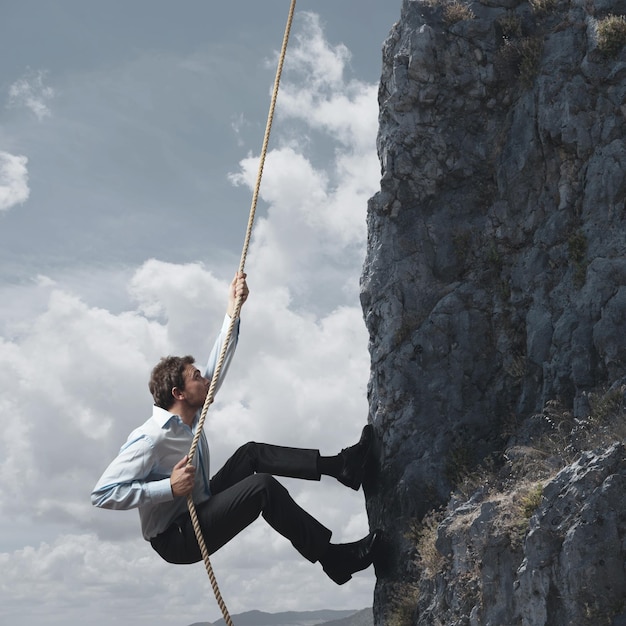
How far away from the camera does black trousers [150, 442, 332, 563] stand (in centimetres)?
826

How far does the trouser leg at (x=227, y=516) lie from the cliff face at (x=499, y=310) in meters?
2.35

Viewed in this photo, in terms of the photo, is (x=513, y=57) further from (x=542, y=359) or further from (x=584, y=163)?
(x=542, y=359)

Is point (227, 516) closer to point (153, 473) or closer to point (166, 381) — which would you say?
point (153, 473)

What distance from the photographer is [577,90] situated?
510 inches

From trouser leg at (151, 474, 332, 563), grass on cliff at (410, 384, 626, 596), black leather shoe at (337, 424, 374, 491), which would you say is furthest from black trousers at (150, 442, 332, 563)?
grass on cliff at (410, 384, 626, 596)

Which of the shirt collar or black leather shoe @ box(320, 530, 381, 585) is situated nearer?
the shirt collar

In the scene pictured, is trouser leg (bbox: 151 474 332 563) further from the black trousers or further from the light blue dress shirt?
the light blue dress shirt

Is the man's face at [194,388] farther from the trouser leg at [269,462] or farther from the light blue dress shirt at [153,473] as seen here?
the trouser leg at [269,462]

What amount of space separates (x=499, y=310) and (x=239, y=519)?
231 inches

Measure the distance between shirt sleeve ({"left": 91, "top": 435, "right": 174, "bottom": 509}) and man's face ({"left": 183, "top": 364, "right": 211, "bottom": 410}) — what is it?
749 mm

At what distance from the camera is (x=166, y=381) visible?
8.55 metres

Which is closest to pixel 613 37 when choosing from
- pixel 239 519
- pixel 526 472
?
pixel 526 472

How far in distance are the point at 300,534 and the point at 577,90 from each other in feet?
27.8

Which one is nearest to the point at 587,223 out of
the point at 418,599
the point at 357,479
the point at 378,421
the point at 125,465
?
the point at 378,421
